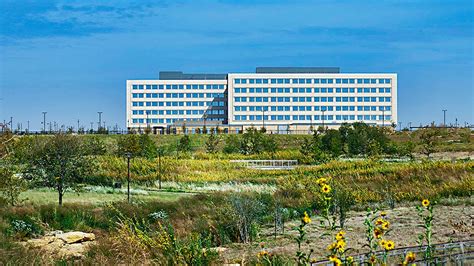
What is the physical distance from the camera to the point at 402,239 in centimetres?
1283

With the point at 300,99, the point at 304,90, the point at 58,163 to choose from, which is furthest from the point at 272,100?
the point at 58,163

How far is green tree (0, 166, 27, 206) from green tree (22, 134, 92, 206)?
6.88ft

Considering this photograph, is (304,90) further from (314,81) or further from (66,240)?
(66,240)

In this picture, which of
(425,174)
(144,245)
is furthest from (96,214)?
(425,174)

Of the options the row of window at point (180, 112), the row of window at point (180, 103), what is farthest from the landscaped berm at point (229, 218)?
the row of window at point (180, 103)

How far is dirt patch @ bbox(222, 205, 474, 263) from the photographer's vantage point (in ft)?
39.2

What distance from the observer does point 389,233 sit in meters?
13.5

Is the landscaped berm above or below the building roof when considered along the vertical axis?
below

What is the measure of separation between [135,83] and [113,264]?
95.9 meters

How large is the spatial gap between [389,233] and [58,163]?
13272 millimetres

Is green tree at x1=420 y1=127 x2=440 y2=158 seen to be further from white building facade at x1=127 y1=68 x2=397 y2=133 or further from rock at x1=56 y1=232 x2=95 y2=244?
white building facade at x1=127 y1=68 x2=397 y2=133

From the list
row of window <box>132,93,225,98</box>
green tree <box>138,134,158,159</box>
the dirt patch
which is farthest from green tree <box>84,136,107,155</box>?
row of window <box>132,93,225,98</box>

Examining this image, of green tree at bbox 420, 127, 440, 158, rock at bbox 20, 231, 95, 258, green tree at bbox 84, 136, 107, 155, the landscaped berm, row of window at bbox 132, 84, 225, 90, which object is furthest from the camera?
row of window at bbox 132, 84, 225, 90

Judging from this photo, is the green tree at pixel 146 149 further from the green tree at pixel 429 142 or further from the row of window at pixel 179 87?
the row of window at pixel 179 87
